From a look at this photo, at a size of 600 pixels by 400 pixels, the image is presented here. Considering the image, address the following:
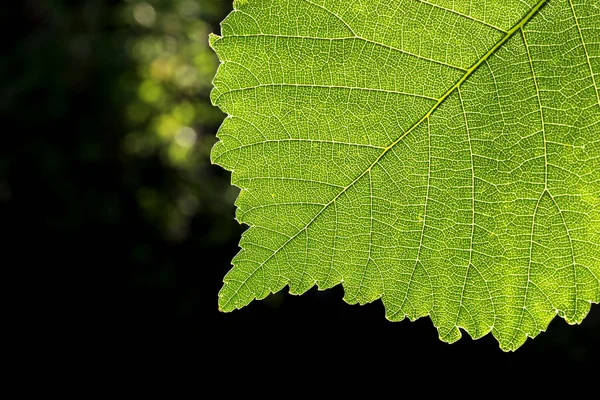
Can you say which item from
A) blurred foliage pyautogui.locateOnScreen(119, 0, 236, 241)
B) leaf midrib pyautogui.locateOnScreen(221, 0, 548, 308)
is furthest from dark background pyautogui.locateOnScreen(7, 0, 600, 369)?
leaf midrib pyautogui.locateOnScreen(221, 0, 548, 308)

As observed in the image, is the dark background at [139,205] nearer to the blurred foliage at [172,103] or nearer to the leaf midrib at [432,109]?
Answer: the blurred foliage at [172,103]

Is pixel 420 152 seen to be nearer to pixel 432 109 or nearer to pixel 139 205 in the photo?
pixel 432 109

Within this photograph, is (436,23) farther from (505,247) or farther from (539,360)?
(539,360)

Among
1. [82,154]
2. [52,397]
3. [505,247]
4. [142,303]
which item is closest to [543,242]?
[505,247]

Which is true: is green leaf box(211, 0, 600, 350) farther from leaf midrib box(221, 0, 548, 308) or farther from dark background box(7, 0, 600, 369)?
dark background box(7, 0, 600, 369)

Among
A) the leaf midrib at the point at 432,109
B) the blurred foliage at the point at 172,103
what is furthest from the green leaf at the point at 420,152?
the blurred foliage at the point at 172,103
